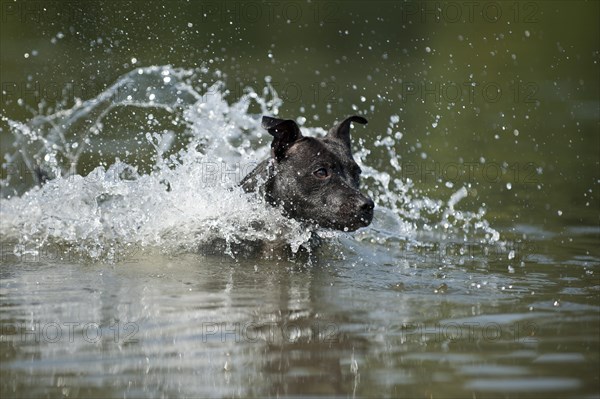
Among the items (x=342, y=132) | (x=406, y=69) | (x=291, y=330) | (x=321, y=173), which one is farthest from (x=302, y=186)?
(x=406, y=69)

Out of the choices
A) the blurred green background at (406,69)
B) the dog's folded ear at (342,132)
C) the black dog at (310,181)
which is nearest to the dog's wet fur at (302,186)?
the black dog at (310,181)

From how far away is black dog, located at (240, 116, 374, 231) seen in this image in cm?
799

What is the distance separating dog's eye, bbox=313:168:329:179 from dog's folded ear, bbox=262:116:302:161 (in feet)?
1.30

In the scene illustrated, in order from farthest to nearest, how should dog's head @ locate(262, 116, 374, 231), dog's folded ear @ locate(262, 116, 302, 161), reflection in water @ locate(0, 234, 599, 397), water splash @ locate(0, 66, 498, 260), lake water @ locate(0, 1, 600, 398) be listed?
water splash @ locate(0, 66, 498, 260) → dog's folded ear @ locate(262, 116, 302, 161) → dog's head @ locate(262, 116, 374, 231) → lake water @ locate(0, 1, 600, 398) → reflection in water @ locate(0, 234, 599, 397)

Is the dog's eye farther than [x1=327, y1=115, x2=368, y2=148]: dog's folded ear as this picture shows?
No

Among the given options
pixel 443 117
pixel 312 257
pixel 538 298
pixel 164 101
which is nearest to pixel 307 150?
pixel 312 257

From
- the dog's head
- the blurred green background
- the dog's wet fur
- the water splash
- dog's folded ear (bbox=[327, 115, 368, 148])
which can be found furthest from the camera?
the blurred green background

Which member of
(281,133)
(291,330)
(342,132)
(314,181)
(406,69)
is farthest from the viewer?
(406,69)

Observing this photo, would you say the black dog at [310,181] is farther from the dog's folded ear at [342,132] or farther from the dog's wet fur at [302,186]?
the dog's folded ear at [342,132]

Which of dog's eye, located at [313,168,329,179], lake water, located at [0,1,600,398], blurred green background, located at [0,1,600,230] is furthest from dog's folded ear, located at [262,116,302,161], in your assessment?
blurred green background, located at [0,1,600,230]

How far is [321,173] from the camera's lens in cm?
830

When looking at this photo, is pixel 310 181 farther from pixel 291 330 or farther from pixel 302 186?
pixel 291 330

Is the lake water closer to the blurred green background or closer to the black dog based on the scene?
the blurred green background

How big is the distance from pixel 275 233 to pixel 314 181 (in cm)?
57
